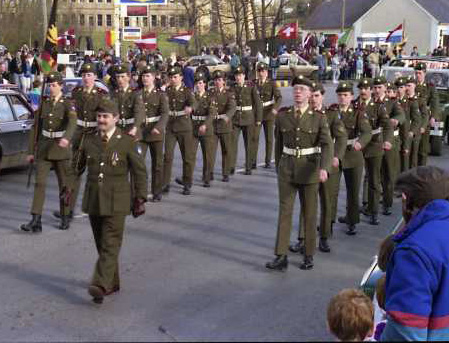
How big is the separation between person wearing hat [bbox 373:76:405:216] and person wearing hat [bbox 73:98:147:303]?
425 centimetres

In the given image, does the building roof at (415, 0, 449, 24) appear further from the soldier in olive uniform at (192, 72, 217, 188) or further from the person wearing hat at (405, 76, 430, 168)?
the soldier in olive uniform at (192, 72, 217, 188)

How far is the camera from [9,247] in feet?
26.0

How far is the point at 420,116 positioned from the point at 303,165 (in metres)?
4.37

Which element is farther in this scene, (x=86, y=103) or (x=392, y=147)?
(x=392, y=147)

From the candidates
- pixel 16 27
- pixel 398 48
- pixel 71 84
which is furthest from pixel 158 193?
pixel 16 27

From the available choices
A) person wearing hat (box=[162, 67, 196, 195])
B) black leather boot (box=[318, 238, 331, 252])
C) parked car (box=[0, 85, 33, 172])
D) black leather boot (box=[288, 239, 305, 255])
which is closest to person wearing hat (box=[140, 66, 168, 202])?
person wearing hat (box=[162, 67, 196, 195])

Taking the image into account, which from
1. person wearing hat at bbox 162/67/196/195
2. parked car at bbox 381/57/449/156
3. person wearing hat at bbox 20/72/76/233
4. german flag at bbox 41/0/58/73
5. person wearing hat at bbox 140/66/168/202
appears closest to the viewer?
person wearing hat at bbox 20/72/76/233

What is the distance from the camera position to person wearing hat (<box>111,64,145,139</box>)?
9.58 meters

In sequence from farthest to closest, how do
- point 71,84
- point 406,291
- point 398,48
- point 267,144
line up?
point 398,48 → point 71,84 → point 267,144 → point 406,291

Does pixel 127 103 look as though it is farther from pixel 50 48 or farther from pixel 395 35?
pixel 395 35

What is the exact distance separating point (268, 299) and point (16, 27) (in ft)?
143

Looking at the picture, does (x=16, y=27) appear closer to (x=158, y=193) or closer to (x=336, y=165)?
(x=158, y=193)

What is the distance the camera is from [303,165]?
7.15 m

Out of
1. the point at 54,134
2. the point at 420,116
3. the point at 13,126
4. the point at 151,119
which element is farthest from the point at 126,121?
the point at 420,116
